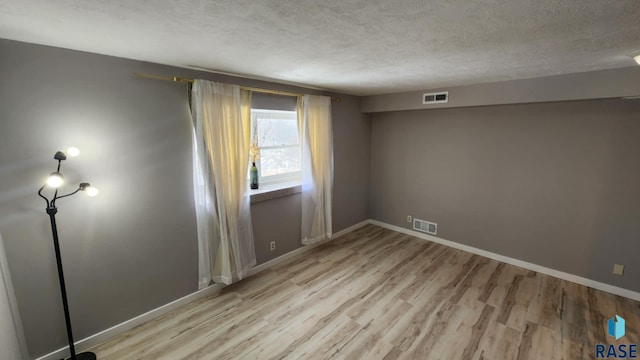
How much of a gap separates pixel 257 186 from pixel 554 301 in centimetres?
348

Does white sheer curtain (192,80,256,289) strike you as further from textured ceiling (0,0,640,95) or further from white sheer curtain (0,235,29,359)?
white sheer curtain (0,235,29,359)

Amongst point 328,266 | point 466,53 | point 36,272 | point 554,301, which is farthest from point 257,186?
point 554,301

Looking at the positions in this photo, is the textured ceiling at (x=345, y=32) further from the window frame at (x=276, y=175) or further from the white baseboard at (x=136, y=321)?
the white baseboard at (x=136, y=321)

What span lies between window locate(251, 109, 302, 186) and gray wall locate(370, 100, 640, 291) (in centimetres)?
173

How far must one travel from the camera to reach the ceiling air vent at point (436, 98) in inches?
134

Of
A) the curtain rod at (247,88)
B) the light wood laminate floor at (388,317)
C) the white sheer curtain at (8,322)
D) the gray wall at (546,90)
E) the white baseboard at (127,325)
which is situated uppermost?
the curtain rod at (247,88)

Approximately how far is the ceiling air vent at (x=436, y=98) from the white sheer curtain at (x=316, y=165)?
132 cm

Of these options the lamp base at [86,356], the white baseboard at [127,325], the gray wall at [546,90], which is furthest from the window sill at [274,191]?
the gray wall at [546,90]

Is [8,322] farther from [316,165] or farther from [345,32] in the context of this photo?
[316,165]

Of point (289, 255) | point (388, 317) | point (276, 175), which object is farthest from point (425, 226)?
point (276, 175)

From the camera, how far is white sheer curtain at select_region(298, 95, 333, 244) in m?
3.50

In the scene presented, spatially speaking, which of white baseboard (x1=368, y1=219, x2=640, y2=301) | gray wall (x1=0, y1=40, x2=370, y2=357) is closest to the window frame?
gray wall (x1=0, y1=40, x2=370, y2=357)

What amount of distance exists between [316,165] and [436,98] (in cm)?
183

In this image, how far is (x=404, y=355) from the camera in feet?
6.86
